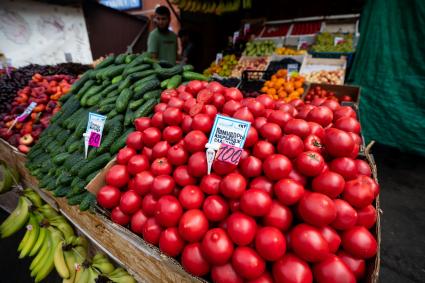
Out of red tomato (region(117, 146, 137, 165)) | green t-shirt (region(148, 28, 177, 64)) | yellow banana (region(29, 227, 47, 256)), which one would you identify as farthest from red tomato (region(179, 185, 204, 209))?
green t-shirt (region(148, 28, 177, 64))

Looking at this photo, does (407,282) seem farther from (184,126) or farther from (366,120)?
(366,120)

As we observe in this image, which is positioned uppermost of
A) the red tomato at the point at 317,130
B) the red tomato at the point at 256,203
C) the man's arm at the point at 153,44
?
the man's arm at the point at 153,44

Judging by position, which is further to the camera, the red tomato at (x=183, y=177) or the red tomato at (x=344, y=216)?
the red tomato at (x=183, y=177)

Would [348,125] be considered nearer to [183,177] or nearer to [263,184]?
[263,184]

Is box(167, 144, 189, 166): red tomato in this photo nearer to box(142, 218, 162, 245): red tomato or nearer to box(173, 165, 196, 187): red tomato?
box(173, 165, 196, 187): red tomato

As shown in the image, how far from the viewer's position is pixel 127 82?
248 cm

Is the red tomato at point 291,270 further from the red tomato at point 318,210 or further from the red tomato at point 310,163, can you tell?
the red tomato at point 310,163

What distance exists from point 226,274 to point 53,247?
2.09 m

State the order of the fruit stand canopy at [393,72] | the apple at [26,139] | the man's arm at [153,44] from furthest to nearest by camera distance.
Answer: the man's arm at [153,44] → the fruit stand canopy at [393,72] → the apple at [26,139]

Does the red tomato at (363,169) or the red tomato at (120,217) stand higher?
the red tomato at (363,169)

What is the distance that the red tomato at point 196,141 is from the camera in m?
1.45

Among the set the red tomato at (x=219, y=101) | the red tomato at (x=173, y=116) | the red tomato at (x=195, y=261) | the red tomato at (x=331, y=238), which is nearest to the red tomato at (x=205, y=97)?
the red tomato at (x=219, y=101)

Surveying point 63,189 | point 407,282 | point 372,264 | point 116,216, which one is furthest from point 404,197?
point 63,189

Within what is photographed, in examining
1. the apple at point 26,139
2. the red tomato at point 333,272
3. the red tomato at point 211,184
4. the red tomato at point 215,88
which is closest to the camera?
the red tomato at point 333,272
